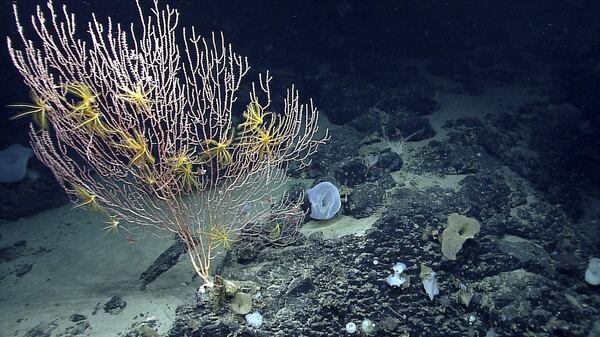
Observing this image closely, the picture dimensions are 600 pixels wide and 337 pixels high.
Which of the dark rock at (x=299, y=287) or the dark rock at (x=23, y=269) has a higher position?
the dark rock at (x=299, y=287)

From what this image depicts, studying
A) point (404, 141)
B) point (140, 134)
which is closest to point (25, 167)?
point (140, 134)

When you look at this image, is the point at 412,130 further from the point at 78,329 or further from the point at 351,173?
the point at 78,329

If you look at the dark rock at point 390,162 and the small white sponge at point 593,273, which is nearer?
the small white sponge at point 593,273

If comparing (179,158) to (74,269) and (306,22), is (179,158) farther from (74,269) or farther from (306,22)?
(306,22)

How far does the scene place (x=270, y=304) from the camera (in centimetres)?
390

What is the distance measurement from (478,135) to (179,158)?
267 inches

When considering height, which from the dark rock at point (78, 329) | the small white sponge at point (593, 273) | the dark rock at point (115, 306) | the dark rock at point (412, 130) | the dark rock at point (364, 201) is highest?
the dark rock at point (412, 130)

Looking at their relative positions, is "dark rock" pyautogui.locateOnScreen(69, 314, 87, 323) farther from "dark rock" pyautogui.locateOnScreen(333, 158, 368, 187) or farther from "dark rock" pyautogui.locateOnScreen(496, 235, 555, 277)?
"dark rock" pyautogui.locateOnScreen(496, 235, 555, 277)

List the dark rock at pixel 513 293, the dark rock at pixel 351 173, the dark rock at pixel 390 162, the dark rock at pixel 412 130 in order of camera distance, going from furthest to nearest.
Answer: the dark rock at pixel 412 130, the dark rock at pixel 390 162, the dark rock at pixel 351 173, the dark rock at pixel 513 293

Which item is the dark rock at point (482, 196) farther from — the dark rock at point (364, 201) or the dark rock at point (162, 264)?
the dark rock at point (162, 264)

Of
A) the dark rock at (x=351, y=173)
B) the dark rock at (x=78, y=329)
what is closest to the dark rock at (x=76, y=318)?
the dark rock at (x=78, y=329)

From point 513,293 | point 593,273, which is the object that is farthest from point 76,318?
point 593,273

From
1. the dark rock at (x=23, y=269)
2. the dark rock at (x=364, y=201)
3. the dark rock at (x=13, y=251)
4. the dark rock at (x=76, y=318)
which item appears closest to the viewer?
the dark rock at (x=76, y=318)

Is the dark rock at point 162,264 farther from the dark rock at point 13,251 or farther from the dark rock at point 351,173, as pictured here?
the dark rock at point 351,173
